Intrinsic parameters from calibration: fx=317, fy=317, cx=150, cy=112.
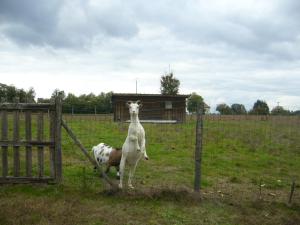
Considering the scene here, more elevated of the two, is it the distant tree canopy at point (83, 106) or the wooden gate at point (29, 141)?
the distant tree canopy at point (83, 106)

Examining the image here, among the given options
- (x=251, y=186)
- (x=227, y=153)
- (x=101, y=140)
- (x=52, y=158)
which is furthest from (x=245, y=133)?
(x=52, y=158)

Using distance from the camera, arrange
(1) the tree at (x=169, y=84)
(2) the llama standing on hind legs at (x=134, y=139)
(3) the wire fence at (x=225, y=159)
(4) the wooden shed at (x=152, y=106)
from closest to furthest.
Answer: (2) the llama standing on hind legs at (x=134, y=139), (3) the wire fence at (x=225, y=159), (4) the wooden shed at (x=152, y=106), (1) the tree at (x=169, y=84)

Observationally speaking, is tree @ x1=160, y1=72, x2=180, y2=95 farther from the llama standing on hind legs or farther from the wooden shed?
the llama standing on hind legs

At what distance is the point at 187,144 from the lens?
15070 millimetres

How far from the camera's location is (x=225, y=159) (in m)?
12.1

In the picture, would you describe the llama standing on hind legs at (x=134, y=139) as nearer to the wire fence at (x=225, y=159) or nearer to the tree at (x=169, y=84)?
the wire fence at (x=225, y=159)

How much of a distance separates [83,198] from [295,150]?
434 inches

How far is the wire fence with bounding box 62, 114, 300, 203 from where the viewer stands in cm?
830

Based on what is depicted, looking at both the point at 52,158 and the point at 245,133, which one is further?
the point at 245,133

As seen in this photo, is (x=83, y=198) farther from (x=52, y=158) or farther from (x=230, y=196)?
(x=230, y=196)

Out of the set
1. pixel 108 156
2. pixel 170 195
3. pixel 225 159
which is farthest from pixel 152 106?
pixel 170 195

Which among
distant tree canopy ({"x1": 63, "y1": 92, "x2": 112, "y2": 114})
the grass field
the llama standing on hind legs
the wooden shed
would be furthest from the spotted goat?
the wooden shed

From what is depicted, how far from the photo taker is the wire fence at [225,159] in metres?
8.30

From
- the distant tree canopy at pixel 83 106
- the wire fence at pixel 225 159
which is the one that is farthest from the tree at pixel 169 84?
the wire fence at pixel 225 159
